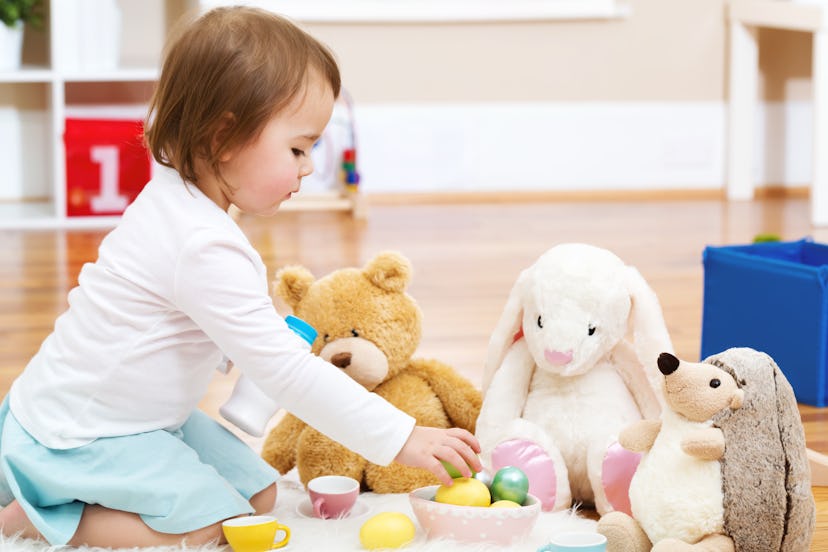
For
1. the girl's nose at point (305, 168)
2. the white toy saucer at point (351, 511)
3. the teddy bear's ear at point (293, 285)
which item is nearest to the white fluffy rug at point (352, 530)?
the white toy saucer at point (351, 511)

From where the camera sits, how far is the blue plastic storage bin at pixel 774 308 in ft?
4.81

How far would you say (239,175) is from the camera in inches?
41.8

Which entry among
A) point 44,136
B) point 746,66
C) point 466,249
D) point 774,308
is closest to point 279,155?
point 774,308

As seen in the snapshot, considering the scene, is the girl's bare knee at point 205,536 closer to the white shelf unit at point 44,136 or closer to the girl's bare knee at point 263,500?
the girl's bare knee at point 263,500

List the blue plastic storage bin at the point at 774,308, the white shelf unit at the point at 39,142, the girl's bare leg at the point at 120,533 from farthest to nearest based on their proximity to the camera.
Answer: the white shelf unit at the point at 39,142, the blue plastic storage bin at the point at 774,308, the girl's bare leg at the point at 120,533

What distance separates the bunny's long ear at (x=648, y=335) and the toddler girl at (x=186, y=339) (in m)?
0.25

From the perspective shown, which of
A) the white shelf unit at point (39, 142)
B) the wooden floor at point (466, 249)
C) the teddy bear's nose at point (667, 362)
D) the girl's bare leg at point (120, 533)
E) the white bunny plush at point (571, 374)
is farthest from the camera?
the white shelf unit at point (39, 142)

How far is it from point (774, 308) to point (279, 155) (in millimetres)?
746

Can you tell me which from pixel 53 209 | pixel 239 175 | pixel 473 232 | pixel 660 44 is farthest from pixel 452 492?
pixel 660 44

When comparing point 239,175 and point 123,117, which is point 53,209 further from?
point 239,175

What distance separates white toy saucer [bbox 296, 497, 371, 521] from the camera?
3.74 ft

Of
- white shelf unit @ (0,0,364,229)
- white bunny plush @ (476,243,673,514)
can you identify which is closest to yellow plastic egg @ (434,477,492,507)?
white bunny plush @ (476,243,673,514)

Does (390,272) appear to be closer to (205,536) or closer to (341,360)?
(341,360)

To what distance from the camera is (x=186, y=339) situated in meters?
1.09
